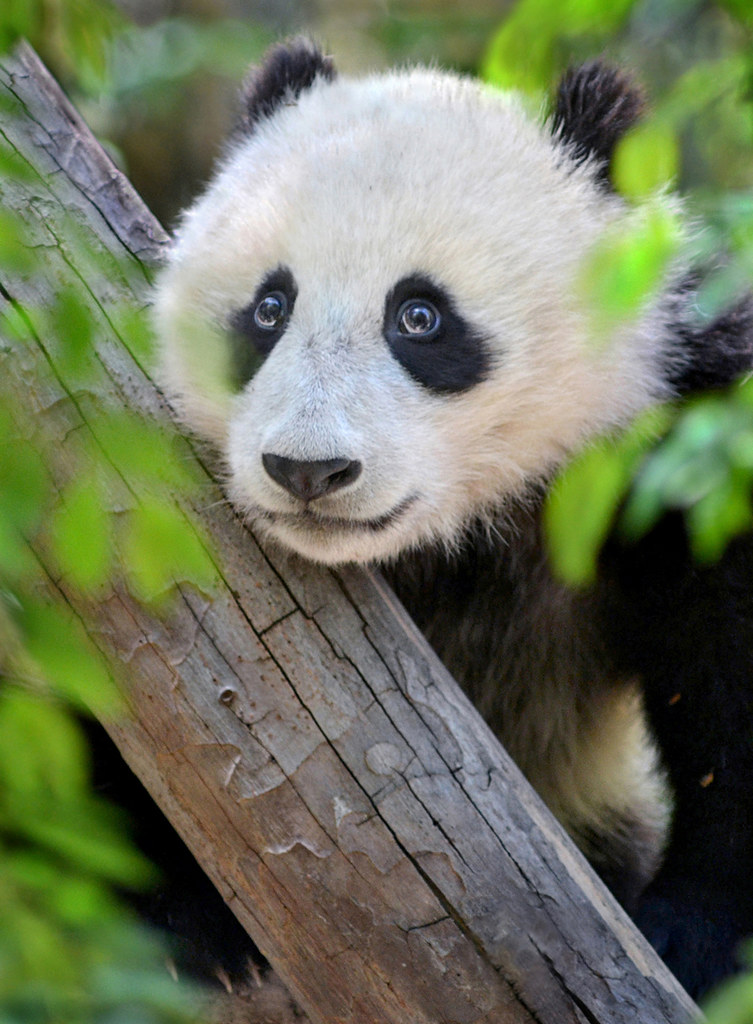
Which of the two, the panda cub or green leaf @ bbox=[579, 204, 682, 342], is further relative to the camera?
the panda cub

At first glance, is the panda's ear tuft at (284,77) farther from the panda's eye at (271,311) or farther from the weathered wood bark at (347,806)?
the weathered wood bark at (347,806)

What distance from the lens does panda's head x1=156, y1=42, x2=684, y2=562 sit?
225 centimetres

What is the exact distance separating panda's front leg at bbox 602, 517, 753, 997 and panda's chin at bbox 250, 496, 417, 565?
2.29 ft

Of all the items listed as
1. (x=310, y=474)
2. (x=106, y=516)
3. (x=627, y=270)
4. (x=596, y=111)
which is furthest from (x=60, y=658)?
(x=596, y=111)

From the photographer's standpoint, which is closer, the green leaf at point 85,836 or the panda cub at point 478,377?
the green leaf at point 85,836

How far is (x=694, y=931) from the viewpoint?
2.54 meters

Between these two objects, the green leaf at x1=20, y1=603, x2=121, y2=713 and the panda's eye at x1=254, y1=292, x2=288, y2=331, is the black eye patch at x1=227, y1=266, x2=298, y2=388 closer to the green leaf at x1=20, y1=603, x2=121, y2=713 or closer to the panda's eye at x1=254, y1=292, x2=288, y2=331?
the panda's eye at x1=254, y1=292, x2=288, y2=331

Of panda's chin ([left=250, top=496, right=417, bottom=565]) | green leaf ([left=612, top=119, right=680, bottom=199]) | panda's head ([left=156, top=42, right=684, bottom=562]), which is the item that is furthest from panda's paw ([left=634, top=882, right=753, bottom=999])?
green leaf ([left=612, top=119, right=680, bottom=199])

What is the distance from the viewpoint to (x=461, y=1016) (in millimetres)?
2018

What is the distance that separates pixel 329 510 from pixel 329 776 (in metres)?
0.49

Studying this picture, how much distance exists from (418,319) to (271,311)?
0.32 metres

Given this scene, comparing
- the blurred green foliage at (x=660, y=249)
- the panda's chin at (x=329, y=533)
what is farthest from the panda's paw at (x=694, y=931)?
the blurred green foliage at (x=660, y=249)

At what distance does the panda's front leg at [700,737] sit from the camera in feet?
8.38

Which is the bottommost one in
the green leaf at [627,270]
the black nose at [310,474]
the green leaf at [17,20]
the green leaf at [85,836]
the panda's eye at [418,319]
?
the green leaf at [85,836]
